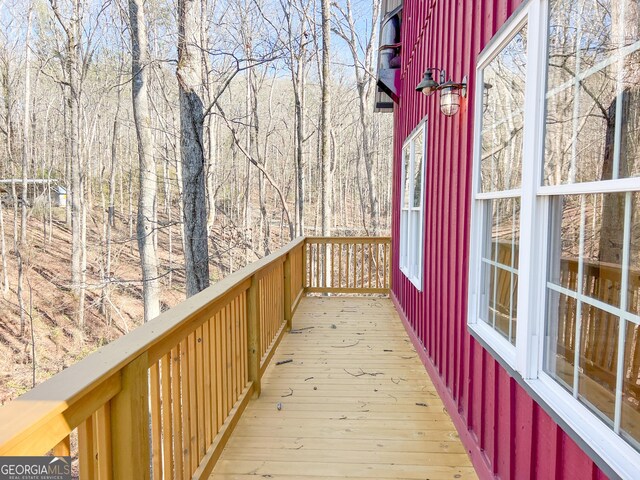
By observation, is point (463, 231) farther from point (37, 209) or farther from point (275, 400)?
point (37, 209)

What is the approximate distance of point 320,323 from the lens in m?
5.41

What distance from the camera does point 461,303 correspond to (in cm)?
267

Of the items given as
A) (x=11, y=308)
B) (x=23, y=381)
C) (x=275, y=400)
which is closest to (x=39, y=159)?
(x=11, y=308)

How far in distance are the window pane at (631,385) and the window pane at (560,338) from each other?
0.87ft

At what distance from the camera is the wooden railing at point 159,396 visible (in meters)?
0.95

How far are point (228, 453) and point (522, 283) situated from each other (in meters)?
1.89

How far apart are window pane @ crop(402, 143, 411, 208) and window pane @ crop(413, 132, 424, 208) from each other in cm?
29

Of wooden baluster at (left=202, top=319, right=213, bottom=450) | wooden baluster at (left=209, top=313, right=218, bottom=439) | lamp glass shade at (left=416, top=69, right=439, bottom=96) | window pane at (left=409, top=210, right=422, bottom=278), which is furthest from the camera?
window pane at (left=409, top=210, right=422, bottom=278)

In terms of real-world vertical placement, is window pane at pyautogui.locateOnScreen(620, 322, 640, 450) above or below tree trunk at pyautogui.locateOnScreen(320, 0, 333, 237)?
below

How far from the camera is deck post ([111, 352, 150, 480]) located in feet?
4.22

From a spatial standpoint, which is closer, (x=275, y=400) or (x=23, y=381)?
(x=275, y=400)

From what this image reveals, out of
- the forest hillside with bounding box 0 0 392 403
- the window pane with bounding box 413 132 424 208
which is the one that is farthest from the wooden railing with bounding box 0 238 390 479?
the forest hillside with bounding box 0 0 392 403

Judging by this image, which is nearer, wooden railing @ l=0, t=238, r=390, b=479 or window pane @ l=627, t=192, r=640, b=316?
wooden railing @ l=0, t=238, r=390, b=479

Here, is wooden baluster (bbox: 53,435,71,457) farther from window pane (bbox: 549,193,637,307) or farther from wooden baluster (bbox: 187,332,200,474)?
window pane (bbox: 549,193,637,307)
